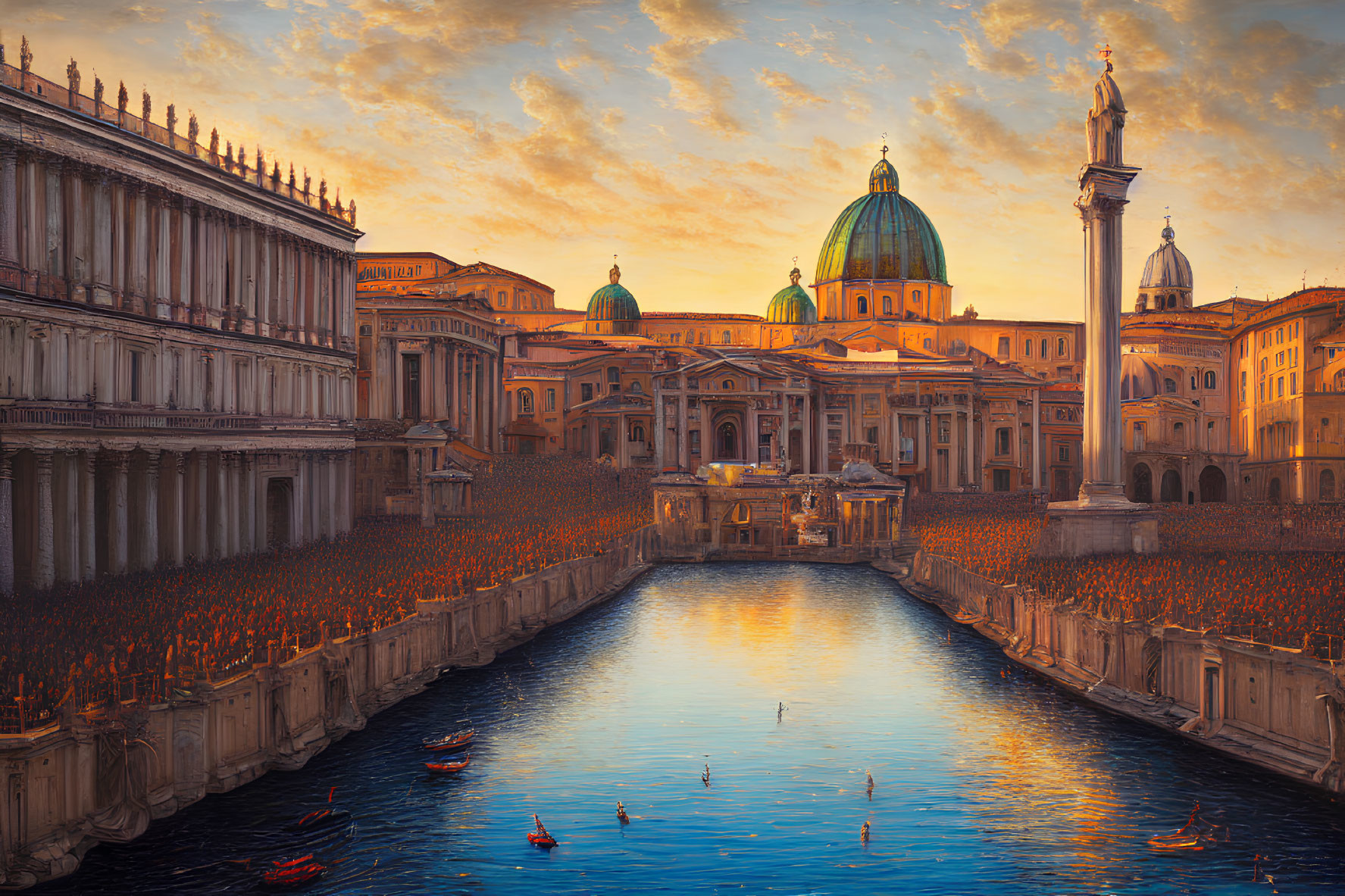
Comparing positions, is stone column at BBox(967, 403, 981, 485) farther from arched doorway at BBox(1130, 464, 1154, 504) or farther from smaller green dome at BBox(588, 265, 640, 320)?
smaller green dome at BBox(588, 265, 640, 320)

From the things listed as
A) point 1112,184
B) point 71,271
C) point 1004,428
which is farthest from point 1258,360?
point 71,271

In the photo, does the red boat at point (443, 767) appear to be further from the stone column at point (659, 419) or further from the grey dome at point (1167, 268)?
the grey dome at point (1167, 268)

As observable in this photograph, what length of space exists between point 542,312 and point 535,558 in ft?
294

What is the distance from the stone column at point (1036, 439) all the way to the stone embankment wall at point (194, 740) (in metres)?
79.8

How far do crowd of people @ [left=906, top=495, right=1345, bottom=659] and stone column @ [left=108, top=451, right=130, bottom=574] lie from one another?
33485mm

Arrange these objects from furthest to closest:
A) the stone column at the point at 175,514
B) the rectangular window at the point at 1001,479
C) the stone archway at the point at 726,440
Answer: the rectangular window at the point at 1001,479 → the stone archway at the point at 726,440 → the stone column at the point at 175,514

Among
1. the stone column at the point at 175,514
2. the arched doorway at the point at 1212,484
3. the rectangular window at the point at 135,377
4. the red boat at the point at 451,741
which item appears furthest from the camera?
the arched doorway at the point at 1212,484

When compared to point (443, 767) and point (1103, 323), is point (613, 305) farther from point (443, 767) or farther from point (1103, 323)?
point (443, 767)

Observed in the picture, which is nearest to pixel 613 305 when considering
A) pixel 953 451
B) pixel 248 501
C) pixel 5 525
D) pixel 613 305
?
pixel 613 305

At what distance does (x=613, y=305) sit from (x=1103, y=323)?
9248 cm

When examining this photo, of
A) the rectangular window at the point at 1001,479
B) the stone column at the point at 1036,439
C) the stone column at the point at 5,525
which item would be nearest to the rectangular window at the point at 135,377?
the stone column at the point at 5,525

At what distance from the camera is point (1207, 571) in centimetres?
4472

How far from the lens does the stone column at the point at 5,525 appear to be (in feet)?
130

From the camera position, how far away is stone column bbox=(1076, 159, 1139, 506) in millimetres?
50531
